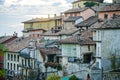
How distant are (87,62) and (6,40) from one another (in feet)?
119

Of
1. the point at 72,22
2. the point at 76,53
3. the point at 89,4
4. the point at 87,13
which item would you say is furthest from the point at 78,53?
the point at 89,4

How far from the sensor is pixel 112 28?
38.1 metres

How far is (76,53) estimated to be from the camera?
149 ft

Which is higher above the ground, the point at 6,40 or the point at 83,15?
the point at 83,15

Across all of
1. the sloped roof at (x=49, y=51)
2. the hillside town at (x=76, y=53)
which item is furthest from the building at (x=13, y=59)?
the sloped roof at (x=49, y=51)

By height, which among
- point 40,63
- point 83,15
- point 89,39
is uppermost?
point 83,15

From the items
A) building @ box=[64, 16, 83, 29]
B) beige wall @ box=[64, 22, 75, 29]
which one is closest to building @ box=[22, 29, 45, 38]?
beige wall @ box=[64, 22, 75, 29]

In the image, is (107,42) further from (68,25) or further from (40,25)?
(40,25)

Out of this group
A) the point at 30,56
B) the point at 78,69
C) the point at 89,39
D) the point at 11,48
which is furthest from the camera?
the point at 11,48

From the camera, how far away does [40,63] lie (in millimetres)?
50312

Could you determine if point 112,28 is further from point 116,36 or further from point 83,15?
point 83,15

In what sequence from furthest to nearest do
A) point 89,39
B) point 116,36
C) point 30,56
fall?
point 30,56 → point 89,39 → point 116,36

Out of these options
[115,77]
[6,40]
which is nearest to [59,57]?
[115,77]

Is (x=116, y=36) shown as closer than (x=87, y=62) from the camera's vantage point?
Yes
